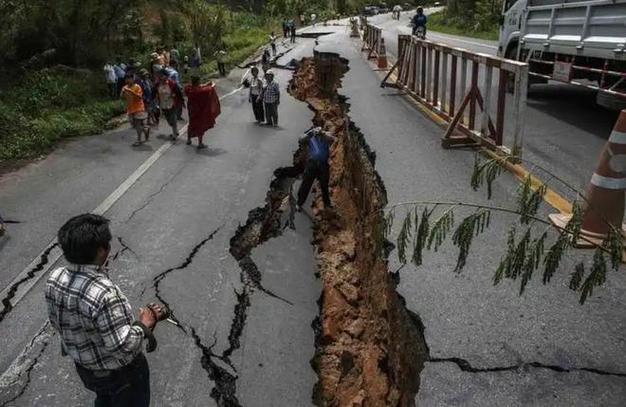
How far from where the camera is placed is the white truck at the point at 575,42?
799 centimetres

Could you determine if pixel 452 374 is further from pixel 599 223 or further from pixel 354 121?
pixel 354 121

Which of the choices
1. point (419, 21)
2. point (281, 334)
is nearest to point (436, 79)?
point (281, 334)

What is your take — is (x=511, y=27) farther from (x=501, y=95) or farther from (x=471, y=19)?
(x=471, y=19)

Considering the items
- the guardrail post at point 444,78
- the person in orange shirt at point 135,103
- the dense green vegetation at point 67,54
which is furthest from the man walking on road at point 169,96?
the guardrail post at point 444,78

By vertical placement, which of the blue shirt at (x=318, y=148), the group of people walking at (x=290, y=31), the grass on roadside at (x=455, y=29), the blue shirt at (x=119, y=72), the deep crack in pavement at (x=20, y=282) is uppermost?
the blue shirt at (x=318, y=148)

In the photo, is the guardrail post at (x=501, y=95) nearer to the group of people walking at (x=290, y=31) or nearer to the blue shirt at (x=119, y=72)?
the blue shirt at (x=119, y=72)

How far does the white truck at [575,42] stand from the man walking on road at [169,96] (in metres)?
6.78

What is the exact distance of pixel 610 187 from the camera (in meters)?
4.59

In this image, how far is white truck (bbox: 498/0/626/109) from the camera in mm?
7985

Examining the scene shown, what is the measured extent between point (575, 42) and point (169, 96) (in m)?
7.01

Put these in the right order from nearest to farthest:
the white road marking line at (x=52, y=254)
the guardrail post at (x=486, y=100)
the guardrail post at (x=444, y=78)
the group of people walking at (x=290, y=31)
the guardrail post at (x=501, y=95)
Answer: the white road marking line at (x=52, y=254)
the guardrail post at (x=501, y=95)
the guardrail post at (x=486, y=100)
the guardrail post at (x=444, y=78)
the group of people walking at (x=290, y=31)

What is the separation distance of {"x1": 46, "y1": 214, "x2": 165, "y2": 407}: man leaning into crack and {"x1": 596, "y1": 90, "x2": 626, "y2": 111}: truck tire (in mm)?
7794

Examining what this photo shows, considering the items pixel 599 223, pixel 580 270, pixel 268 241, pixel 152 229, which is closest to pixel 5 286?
pixel 152 229

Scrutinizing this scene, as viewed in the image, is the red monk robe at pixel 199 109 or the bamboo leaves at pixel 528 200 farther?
the red monk robe at pixel 199 109
